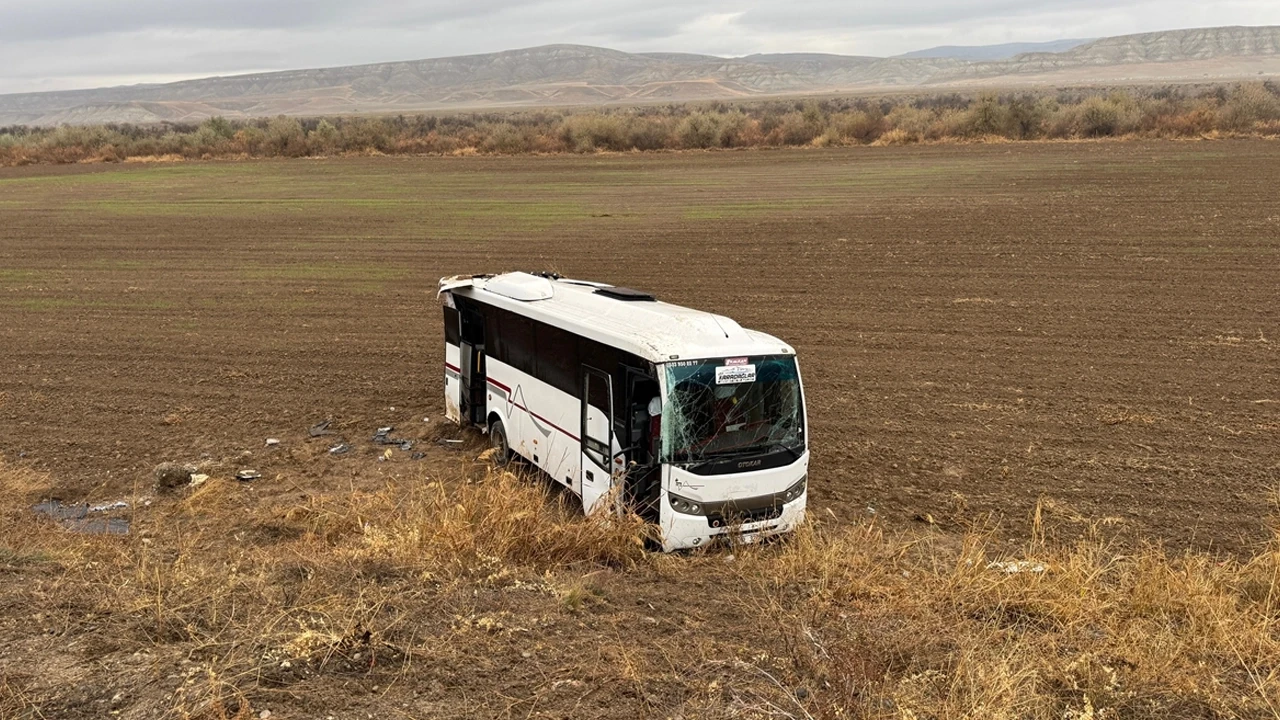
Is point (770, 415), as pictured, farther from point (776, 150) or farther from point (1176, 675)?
point (776, 150)

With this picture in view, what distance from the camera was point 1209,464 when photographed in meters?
11.6

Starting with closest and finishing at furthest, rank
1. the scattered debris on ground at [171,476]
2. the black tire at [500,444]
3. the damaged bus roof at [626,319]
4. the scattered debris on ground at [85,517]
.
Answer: the damaged bus roof at [626,319]
the scattered debris on ground at [85,517]
the scattered debris on ground at [171,476]
the black tire at [500,444]

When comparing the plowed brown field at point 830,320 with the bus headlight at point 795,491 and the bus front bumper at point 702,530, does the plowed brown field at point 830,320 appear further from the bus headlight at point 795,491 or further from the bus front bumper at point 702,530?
the bus front bumper at point 702,530

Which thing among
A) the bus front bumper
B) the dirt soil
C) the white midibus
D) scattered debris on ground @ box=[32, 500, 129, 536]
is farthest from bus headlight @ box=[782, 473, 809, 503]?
scattered debris on ground @ box=[32, 500, 129, 536]

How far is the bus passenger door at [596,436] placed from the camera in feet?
32.1

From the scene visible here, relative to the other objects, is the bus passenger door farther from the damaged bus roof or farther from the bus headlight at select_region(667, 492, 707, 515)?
the bus headlight at select_region(667, 492, 707, 515)

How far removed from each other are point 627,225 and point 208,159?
53.5 metres

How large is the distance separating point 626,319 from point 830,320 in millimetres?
10125

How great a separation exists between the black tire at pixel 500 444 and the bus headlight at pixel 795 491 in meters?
4.58

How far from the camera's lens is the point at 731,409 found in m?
9.38

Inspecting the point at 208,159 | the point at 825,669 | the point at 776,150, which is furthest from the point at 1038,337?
the point at 208,159

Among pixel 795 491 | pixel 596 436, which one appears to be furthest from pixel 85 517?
pixel 795 491

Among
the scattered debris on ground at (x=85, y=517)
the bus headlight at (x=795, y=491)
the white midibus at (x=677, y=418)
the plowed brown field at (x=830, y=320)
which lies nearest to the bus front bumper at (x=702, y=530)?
the white midibus at (x=677, y=418)

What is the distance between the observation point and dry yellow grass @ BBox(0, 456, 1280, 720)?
5.05 m
